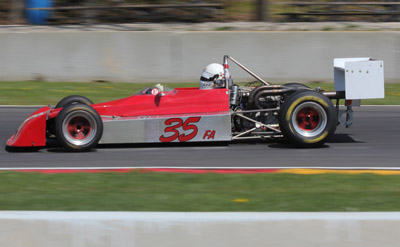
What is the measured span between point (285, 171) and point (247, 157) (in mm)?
1041

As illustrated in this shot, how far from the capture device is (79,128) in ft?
28.6

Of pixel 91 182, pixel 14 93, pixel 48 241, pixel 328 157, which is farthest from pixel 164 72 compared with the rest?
pixel 48 241

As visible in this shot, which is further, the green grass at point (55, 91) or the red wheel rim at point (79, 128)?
the green grass at point (55, 91)

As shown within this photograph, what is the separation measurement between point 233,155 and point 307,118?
1.21 m

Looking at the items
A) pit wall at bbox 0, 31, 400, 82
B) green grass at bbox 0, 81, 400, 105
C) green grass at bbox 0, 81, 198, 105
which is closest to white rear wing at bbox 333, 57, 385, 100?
green grass at bbox 0, 81, 400, 105

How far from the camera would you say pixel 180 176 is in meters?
7.16

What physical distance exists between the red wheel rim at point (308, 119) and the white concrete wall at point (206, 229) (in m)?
4.86

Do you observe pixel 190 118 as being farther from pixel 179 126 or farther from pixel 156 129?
pixel 156 129

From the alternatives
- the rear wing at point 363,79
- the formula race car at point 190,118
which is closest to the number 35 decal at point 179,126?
the formula race car at point 190,118

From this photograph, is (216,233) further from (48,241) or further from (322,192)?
(322,192)

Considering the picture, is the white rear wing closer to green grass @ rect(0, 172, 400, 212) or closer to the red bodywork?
the red bodywork

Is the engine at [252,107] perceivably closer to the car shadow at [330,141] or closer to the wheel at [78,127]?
the car shadow at [330,141]

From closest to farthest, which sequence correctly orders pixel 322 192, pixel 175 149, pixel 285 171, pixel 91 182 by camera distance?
pixel 322 192 < pixel 91 182 < pixel 285 171 < pixel 175 149

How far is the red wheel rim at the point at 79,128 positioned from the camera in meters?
8.62
